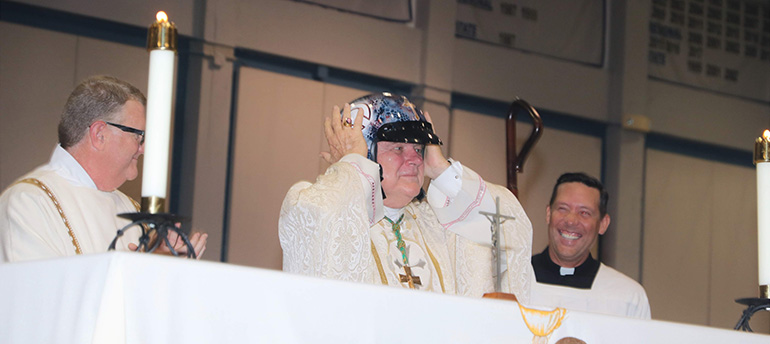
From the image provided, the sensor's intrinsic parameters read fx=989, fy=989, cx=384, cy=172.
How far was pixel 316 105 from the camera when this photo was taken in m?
7.96

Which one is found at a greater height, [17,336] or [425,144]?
[425,144]

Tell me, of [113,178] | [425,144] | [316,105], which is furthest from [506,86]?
[113,178]

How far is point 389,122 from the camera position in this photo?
3936 mm

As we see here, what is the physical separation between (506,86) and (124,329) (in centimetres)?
716

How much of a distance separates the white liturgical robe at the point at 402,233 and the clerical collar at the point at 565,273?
71.8 inches

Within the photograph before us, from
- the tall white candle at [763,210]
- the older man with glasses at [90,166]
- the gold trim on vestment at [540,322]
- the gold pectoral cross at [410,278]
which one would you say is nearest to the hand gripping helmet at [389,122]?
the gold pectoral cross at [410,278]

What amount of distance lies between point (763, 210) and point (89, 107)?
2.29m

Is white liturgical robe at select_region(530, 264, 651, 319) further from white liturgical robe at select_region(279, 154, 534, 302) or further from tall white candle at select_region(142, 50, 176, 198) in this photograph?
tall white candle at select_region(142, 50, 176, 198)

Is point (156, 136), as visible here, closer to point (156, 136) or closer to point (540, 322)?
point (156, 136)

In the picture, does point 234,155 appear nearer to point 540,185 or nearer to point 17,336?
point 540,185

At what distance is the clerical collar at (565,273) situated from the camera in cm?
569

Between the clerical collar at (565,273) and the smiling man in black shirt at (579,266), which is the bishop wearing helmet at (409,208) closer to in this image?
the smiling man in black shirt at (579,266)

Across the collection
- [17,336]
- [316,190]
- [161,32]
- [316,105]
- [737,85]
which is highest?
[737,85]

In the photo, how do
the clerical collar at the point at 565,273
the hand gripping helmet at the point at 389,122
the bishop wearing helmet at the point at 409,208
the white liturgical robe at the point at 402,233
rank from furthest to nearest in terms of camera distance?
1. the clerical collar at the point at 565,273
2. the hand gripping helmet at the point at 389,122
3. the bishop wearing helmet at the point at 409,208
4. the white liturgical robe at the point at 402,233
